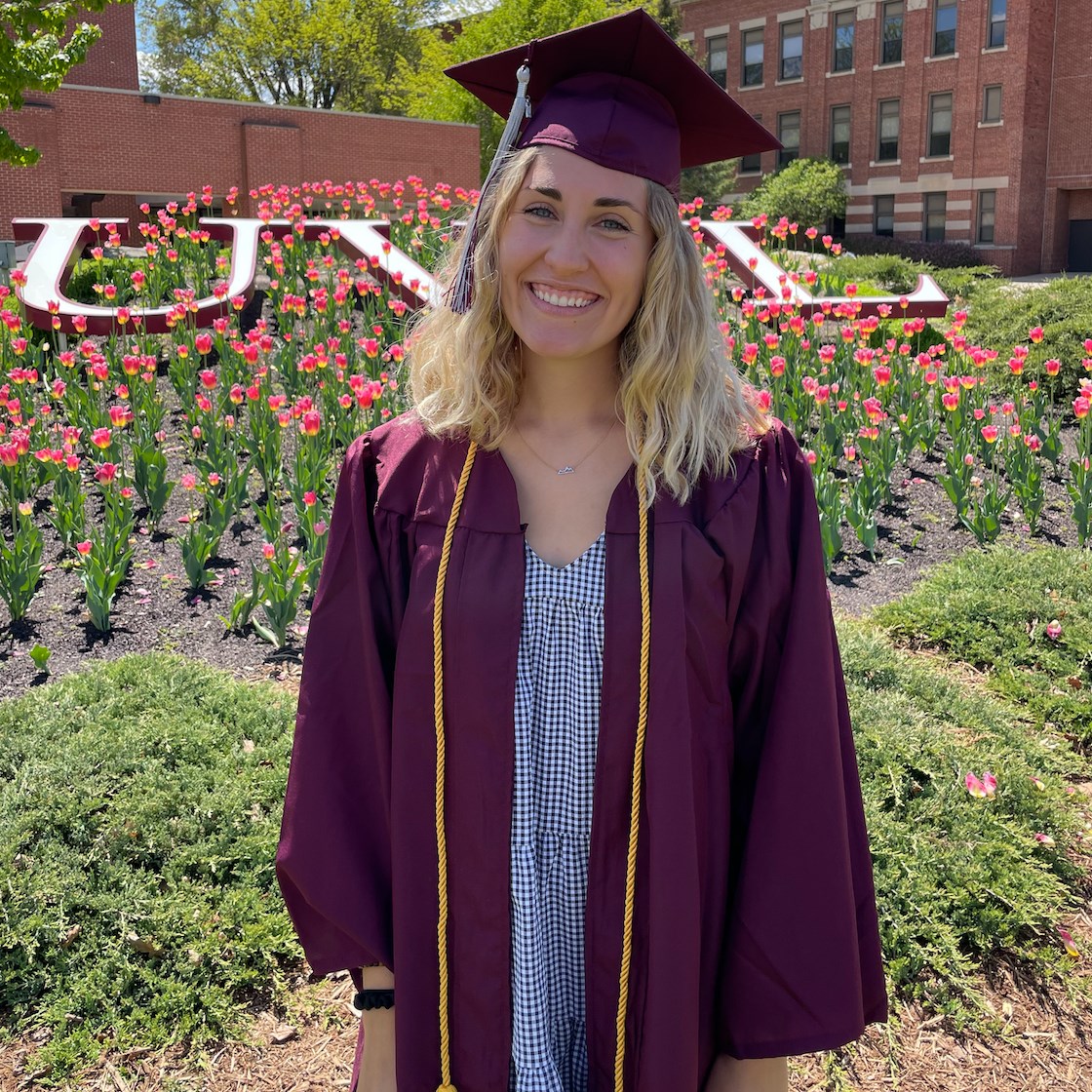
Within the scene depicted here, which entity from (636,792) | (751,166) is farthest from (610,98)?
(751,166)

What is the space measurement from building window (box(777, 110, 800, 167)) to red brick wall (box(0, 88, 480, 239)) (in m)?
10.8

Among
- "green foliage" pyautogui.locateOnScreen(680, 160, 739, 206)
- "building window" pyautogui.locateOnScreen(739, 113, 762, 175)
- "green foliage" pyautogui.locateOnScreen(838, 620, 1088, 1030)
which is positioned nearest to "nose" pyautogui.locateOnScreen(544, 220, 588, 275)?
"green foliage" pyautogui.locateOnScreen(838, 620, 1088, 1030)

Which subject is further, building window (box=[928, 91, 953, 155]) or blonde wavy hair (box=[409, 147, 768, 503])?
building window (box=[928, 91, 953, 155])

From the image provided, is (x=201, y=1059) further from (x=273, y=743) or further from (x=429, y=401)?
(x=429, y=401)

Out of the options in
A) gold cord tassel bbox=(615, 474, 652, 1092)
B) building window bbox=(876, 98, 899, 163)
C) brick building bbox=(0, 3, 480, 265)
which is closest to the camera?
gold cord tassel bbox=(615, 474, 652, 1092)

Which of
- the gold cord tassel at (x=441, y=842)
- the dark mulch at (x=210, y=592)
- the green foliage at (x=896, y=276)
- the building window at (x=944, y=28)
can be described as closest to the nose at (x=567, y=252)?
the gold cord tassel at (x=441, y=842)

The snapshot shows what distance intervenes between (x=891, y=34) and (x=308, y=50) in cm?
1637

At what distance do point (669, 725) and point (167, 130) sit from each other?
25.2 m

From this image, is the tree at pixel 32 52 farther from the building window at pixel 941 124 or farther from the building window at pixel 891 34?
the building window at pixel 891 34

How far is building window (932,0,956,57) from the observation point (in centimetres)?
2920

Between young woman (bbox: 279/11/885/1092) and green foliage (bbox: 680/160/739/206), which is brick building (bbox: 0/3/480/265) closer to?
green foliage (bbox: 680/160/739/206)

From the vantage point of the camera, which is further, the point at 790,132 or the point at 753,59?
the point at 753,59

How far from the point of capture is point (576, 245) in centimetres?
171

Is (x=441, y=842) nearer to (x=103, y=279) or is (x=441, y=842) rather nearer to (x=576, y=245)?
(x=576, y=245)
